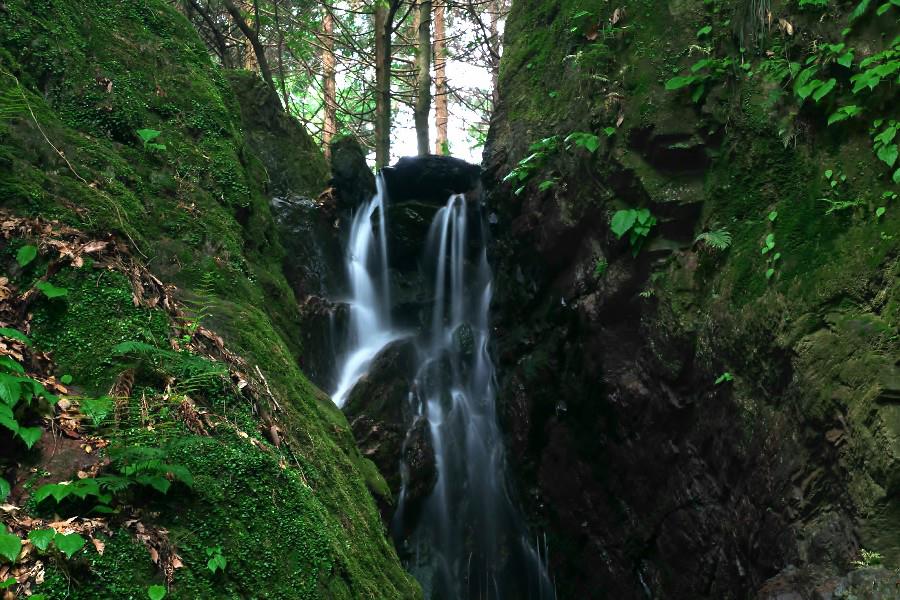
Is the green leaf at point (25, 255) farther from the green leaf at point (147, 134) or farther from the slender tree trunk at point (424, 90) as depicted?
the slender tree trunk at point (424, 90)

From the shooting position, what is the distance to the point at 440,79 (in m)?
18.4

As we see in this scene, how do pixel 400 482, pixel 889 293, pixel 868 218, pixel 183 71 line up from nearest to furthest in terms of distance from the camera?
1. pixel 889 293
2. pixel 868 218
3. pixel 183 71
4. pixel 400 482

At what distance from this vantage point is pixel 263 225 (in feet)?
20.4

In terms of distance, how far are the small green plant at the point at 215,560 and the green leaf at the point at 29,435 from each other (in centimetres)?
74

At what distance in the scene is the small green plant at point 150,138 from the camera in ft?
15.8

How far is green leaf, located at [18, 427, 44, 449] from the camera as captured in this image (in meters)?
2.19

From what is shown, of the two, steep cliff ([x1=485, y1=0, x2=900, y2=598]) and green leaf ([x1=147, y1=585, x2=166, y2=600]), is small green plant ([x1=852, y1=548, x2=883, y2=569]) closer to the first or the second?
steep cliff ([x1=485, y1=0, x2=900, y2=598])

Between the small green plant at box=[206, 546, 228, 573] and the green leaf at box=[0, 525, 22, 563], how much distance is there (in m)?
0.61

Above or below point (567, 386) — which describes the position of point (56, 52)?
above

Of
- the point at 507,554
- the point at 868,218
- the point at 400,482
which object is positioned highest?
the point at 868,218

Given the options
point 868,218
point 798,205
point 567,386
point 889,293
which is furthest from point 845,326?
point 567,386

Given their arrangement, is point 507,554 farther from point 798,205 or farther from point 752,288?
point 798,205

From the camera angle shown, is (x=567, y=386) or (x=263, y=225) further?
(x=567, y=386)

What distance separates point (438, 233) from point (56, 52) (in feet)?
22.5
